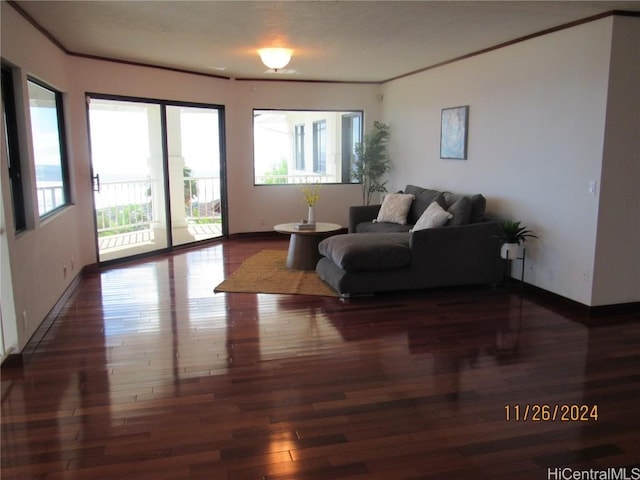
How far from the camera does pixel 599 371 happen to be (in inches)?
130

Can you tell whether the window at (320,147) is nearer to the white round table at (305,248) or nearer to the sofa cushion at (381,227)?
the sofa cushion at (381,227)

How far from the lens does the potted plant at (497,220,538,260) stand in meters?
4.92

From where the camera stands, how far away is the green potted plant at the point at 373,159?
7879 millimetres

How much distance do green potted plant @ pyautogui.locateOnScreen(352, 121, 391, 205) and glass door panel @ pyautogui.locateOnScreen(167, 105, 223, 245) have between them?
219cm

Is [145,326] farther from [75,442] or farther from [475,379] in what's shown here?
[475,379]

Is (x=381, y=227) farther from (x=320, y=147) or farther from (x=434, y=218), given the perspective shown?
(x=320, y=147)

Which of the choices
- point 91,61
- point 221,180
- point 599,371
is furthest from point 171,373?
point 221,180

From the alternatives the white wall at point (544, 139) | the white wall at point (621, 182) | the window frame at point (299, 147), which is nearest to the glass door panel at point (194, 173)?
the window frame at point (299, 147)

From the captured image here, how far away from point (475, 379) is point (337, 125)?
6201 millimetres

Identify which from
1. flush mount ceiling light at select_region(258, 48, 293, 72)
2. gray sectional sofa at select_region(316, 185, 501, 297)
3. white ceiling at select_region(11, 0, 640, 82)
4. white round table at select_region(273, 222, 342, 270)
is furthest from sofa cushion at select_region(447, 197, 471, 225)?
flush mount ceiling light at select_region(258, 48, 293, 72)

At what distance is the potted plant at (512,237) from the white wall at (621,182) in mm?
758

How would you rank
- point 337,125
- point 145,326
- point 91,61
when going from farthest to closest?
point 337,125 → point 91,61 → point 145,326

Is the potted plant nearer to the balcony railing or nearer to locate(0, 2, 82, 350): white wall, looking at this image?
locate(0, 2, 82, 350): white wall

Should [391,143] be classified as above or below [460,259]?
above
